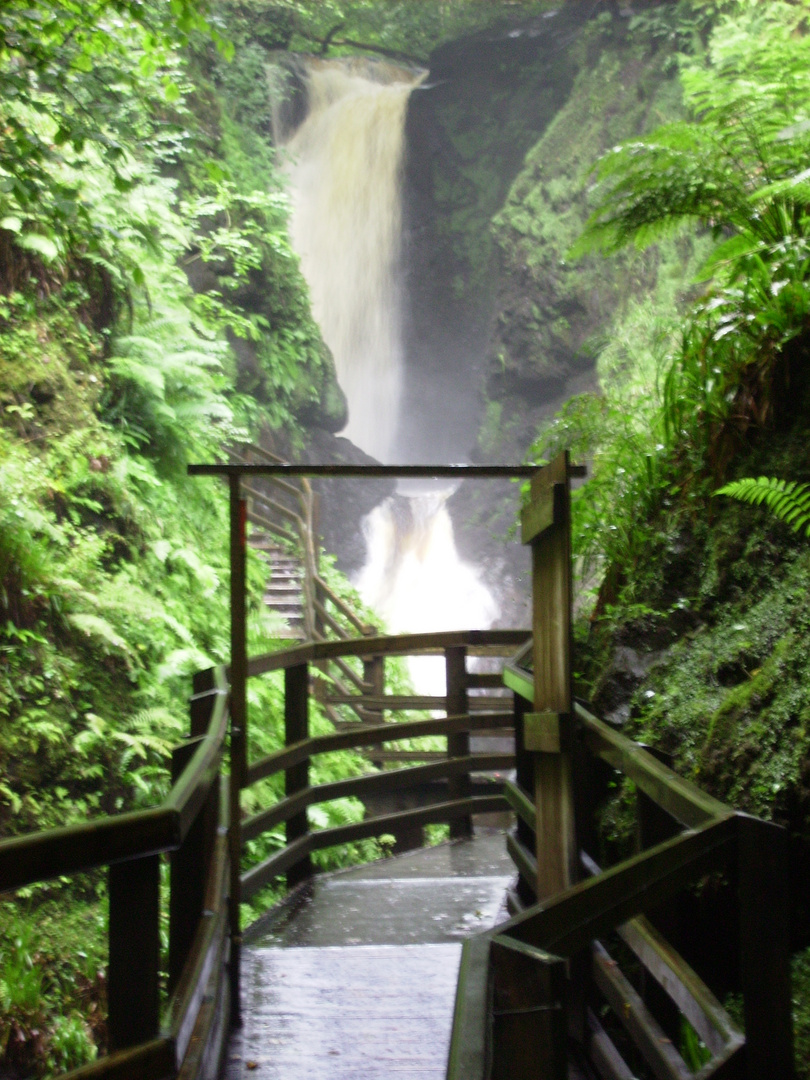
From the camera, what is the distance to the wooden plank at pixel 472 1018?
1.00 m

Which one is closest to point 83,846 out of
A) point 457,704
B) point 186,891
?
point 186,891

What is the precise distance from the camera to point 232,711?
11.7 ft

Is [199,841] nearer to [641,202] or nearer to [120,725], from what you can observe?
[641,202]

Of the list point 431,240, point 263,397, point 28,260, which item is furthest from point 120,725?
point 431,240

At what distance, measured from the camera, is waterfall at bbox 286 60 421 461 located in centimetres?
2584

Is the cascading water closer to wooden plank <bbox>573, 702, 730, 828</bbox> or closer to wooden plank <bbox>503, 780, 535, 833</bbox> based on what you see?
wooden plank <bbox>503, 780, 535, 833</bbox>

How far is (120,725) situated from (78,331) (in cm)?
435

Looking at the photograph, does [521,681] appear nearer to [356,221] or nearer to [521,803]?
[521,803]

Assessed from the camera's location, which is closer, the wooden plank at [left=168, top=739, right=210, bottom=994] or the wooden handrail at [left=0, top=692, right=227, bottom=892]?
the wooden handrail at [left=0, top=692, right=227, bottom=892]

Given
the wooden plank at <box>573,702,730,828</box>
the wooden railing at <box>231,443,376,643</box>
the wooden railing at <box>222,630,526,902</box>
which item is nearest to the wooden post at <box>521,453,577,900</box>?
the wooden plank at <box>573,702,730,828</box>

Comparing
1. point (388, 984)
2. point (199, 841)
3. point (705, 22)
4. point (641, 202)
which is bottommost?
point (388, 984)

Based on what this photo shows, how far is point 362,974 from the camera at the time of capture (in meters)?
3.59

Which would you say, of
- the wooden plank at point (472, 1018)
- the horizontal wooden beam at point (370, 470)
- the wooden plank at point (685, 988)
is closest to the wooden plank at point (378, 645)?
the horizontal wooden beam at point (370, 470)

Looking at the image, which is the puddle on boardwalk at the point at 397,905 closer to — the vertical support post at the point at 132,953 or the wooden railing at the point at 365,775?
the wooden railing at the point at 365,775
